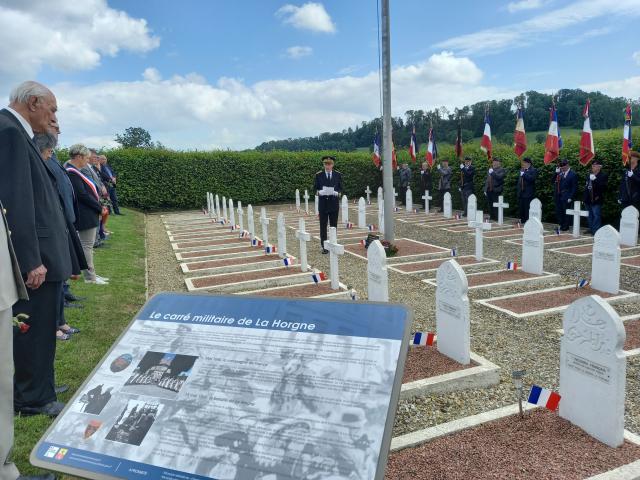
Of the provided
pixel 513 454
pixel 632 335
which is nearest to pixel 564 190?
pixel 632 335

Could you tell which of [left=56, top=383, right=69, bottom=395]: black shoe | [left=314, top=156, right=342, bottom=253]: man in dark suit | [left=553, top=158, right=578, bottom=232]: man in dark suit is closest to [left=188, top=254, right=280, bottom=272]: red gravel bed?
[left=314, top=156, right=342, bottom=253]: man in dark suit

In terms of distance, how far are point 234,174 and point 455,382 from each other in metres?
22.7

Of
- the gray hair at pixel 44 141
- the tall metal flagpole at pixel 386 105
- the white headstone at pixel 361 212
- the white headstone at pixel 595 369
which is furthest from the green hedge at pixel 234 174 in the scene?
the gray hair at pixel 44 141

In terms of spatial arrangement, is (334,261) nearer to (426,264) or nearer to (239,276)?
(239,276)

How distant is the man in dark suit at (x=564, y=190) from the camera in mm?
→ 12672

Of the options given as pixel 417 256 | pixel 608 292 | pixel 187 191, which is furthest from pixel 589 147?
pixel 187 191

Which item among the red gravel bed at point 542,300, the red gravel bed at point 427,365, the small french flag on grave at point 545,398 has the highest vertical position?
the small french flag on grave at point 545,398

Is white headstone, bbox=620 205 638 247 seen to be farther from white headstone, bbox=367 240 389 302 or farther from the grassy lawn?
the grassy lawn

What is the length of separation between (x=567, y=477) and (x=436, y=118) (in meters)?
22.7

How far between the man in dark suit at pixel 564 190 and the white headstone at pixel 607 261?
621 cm

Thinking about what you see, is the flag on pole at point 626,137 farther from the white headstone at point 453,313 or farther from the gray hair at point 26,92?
the gray hair at point 26,92

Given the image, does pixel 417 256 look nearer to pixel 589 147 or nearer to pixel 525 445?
pixel 589 147

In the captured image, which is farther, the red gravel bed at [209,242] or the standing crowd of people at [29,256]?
the red gravel bed at [209,242]

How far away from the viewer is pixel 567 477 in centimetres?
265
